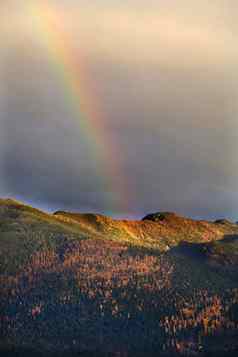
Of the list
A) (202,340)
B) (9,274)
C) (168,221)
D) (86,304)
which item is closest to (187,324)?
(202,340)

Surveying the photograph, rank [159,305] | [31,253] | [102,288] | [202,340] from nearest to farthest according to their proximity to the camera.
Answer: [202,340], [159,305], [102,288], [31,253]

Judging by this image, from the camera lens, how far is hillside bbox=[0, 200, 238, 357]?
190 feet

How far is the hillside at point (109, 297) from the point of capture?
58.0 m

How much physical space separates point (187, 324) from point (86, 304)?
47.8 ft

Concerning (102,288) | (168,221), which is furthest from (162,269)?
(168,221)

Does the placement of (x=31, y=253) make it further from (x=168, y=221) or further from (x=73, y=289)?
(x=168, y=221)

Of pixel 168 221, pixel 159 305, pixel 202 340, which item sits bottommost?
pixel 202 340

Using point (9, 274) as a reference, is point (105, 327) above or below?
below

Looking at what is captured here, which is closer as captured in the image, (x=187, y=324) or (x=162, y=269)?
(x=187, y=324)

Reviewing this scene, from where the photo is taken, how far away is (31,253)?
93.0 m

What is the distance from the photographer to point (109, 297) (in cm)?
7100

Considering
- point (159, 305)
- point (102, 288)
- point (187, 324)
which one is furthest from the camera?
point (102, 288)

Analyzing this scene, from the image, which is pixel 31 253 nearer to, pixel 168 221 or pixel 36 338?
pixel 36 338

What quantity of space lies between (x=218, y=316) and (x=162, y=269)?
2191 cm
